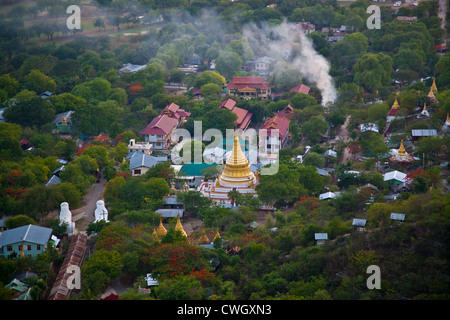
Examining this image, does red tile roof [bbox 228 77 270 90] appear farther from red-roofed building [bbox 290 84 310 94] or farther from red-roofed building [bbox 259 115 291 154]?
red-roofed building [bbox 259 115 291 154]

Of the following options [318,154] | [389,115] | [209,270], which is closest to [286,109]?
[389,115]

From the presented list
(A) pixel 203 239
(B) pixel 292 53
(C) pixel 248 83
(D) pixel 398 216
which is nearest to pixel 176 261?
(A) pixel 203 239

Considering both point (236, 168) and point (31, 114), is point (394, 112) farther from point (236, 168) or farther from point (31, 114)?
point (31, 114)

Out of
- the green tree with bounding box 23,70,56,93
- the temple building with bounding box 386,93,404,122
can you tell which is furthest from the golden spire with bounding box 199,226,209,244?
the green tree with bounding box 23,70,56,93

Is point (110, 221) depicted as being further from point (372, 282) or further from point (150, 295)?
point (372, 282)

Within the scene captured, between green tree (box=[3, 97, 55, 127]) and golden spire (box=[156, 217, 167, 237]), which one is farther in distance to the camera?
green tree (box=[3, 97, 55, 127])
